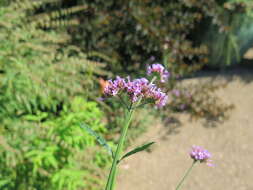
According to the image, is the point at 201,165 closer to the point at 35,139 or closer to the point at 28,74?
the point at 35,139

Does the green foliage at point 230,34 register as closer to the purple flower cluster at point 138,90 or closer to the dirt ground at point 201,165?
the dirt ground at point 201,165

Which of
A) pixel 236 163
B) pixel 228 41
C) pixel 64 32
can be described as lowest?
pixel 236 163

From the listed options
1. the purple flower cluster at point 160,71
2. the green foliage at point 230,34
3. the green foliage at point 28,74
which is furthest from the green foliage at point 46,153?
the green foliage at point 230,34

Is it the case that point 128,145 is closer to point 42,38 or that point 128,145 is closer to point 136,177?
point 136,177

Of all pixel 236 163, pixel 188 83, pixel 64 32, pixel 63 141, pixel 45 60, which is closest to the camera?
pixel 63 141

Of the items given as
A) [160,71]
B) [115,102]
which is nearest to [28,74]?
[160,71]

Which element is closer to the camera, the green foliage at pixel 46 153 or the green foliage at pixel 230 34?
the green foliage at pixel 46 153

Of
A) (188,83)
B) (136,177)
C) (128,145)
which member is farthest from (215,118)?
(136,177)

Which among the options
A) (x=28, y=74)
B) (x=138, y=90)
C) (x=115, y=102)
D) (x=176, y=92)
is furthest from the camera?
(x=176, y=92)

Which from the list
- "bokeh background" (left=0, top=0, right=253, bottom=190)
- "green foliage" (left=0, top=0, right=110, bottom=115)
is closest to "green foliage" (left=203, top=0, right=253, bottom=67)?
"bokeh background" (left=0, top=0, right=253, bottom=190)
